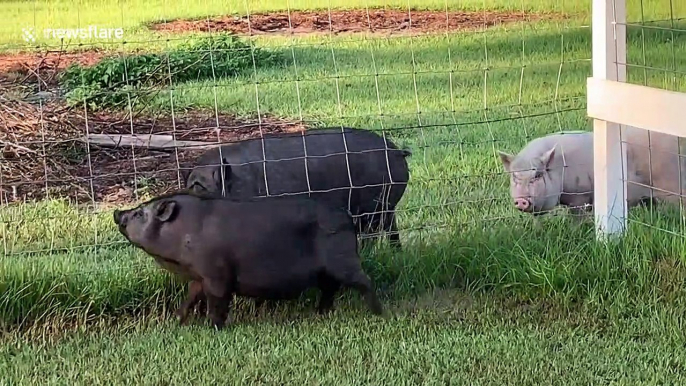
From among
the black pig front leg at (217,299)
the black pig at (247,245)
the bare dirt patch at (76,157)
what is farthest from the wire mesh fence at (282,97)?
the black pig front leg at (217,299)

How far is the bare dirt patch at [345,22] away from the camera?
9.45 meters

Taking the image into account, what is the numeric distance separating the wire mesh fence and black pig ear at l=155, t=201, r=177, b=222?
256 mm

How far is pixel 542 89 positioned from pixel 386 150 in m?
3.45

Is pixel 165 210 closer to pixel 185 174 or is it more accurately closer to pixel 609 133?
pixel 185 174

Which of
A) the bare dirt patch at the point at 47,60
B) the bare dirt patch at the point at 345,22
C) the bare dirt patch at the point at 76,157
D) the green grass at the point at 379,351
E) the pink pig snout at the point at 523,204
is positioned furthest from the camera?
the bare dirt patch at the point at 345,22

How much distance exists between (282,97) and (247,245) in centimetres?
394

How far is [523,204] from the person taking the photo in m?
5.82

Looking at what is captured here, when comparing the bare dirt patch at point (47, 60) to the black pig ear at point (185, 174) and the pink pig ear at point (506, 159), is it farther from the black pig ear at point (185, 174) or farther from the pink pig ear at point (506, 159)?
the pink pig ear at point (506, 159)

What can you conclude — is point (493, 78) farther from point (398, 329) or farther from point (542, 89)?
point (398, 329)

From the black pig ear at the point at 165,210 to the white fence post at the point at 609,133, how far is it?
2121 mm

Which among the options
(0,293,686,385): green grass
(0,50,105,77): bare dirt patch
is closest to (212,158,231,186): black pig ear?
(0,293,686,385): green grass

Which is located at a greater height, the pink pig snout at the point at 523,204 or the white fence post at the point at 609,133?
the white fence post at the point at 609,133

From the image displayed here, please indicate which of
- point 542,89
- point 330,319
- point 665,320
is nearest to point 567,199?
point 665,320

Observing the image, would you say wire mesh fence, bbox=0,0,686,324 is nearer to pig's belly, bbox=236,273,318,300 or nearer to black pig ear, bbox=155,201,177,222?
black pig ear, bbox=155,201,177,222
